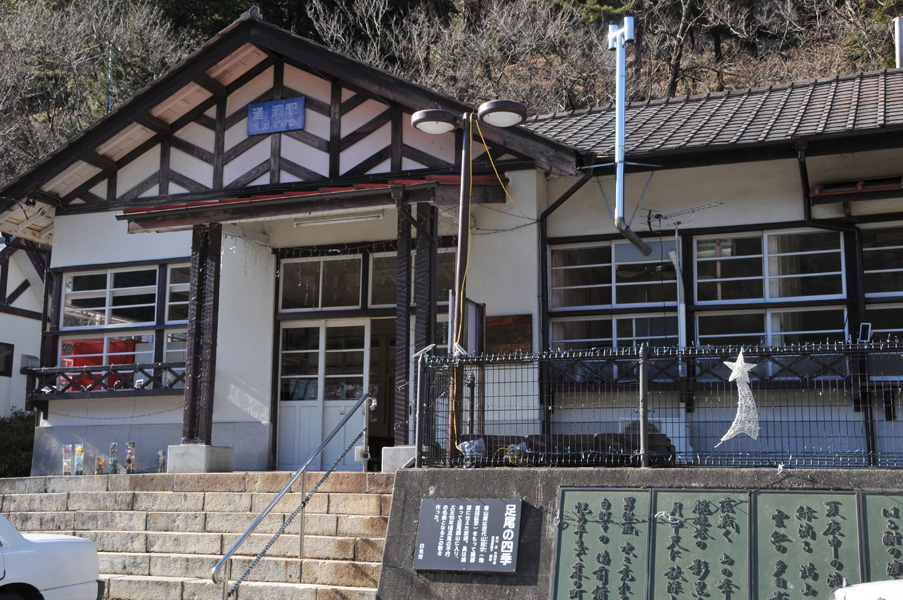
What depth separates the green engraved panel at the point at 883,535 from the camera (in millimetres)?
7570

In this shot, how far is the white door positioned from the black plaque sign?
525 cm

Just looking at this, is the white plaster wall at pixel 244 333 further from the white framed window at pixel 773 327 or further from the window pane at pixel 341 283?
the white framed window at pixel 773 327

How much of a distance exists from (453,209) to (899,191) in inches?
226

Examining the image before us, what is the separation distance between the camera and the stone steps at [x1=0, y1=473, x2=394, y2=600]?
9.95 m

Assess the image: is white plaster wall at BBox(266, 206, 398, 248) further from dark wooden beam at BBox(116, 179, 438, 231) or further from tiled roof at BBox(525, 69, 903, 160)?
tiled roof at BBox(525, 69, 903, 160)

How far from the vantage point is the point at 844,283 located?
1230 centimetres

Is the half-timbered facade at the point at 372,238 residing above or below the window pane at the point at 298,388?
above

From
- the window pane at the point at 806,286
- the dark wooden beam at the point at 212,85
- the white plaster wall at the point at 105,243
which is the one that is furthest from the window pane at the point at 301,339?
the window pane at the point at 806,286

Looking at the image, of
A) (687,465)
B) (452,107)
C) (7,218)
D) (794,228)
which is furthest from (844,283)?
(7,218)

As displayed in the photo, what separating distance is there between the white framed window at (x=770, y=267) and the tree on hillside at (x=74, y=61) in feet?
70.2

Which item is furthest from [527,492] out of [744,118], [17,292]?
[17,292]

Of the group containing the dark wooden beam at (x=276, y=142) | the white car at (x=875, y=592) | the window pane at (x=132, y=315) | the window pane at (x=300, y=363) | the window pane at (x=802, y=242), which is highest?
the dark wooden beam at (x=276, y=142)

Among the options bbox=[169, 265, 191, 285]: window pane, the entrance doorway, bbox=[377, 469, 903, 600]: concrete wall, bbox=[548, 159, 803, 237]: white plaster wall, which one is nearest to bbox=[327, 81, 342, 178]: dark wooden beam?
the entrance doorway

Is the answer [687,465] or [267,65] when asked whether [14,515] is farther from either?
[687,465]
